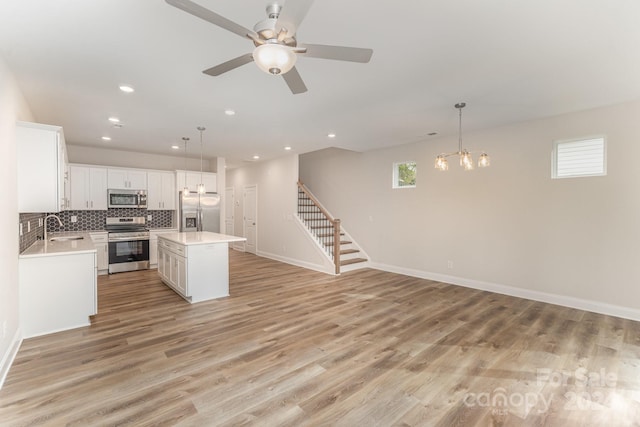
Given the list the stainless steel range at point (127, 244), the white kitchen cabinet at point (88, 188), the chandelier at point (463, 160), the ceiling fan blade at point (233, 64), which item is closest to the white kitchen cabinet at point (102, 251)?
the stainless steel range at point (127, 244)

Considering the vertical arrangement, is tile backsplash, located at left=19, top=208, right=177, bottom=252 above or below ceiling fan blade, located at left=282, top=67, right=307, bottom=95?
below

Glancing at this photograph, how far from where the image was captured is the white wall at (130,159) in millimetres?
6520

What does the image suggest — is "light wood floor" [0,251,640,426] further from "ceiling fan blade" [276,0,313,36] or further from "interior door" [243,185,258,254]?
"interior door" [243,185,258,254]

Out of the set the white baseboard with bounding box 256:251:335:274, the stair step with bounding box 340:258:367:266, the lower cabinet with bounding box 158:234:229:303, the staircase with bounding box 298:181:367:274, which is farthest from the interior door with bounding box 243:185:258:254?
the lower cabinet with bounding box 158:234:229:303

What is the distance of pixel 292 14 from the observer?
63.3 inches

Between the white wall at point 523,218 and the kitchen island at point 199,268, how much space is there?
3579mm

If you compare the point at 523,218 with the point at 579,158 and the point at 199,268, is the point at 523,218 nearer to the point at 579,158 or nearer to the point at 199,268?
the point at 579,158

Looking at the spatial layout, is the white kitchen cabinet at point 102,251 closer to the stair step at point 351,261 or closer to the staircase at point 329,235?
the staircase at point 329,235

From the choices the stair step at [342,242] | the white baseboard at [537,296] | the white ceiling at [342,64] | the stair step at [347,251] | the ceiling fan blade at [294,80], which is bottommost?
the white baseboard at [537,296]

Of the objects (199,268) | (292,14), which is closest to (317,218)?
(199,268)

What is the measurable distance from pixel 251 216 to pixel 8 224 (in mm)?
6262

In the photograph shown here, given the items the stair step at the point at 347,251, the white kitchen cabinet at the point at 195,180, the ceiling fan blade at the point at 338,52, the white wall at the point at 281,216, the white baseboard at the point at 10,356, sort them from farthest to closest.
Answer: the white kitchen cabinet at the point at 195,180 < the white wall at the point at 281,216 < the stair step at the point at 347,251 < the white baseboard at the point at 10,356 < the ceiling fan blade at the point at 338,52

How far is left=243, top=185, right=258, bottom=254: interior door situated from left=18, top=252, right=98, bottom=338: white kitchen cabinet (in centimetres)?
518

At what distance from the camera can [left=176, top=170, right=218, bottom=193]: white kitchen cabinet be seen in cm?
720
